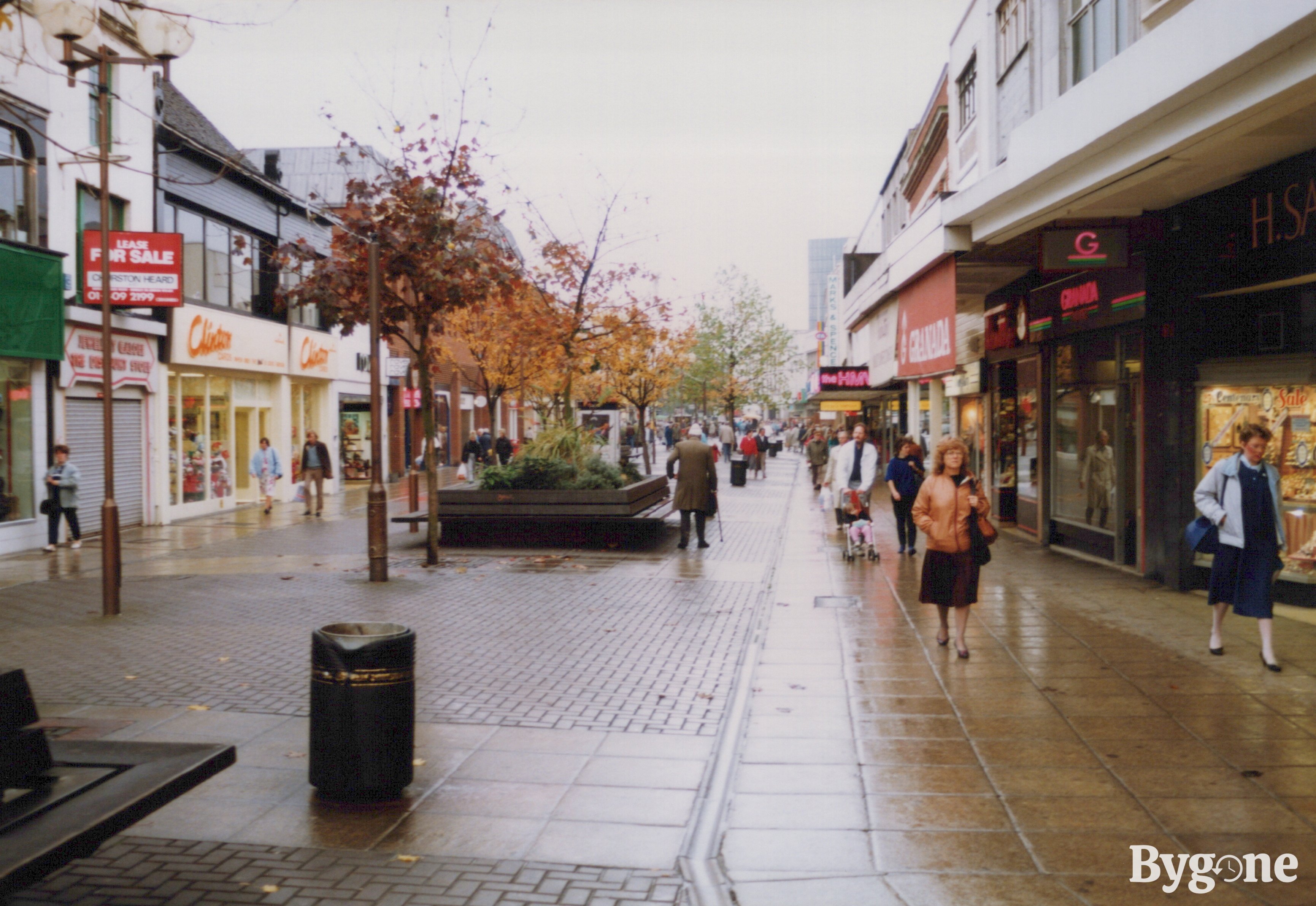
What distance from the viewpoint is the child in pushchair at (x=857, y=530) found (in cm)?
1463

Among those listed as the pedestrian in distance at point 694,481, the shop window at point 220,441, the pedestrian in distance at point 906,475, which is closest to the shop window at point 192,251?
the shop window at point 220,441

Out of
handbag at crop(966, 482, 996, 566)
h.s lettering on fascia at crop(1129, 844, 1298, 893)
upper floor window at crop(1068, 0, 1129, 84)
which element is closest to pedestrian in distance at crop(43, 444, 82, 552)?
handbag at crop(966, 482, 996, 566)

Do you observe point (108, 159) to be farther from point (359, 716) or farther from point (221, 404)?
point (221, 404)

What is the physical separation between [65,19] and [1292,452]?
34.8ft

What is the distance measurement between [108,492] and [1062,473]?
12122mm

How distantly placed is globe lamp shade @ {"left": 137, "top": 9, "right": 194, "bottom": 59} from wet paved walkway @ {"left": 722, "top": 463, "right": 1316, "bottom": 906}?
7.20 meters

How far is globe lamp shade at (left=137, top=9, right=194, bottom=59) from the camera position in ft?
29.9

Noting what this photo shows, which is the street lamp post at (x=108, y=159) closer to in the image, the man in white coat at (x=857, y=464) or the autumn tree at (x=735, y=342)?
the man in white coat at (x=857, y=464)

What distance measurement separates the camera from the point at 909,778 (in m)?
5.53

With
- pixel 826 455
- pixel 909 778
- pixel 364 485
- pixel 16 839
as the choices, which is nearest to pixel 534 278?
pixel 826 455

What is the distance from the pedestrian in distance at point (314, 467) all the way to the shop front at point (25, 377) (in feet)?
18.3

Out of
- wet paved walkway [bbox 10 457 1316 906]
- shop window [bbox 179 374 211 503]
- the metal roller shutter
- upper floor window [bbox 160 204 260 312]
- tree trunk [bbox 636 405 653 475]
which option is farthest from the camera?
tree trunk [bbox 636 405 653 475]

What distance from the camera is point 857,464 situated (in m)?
15.2

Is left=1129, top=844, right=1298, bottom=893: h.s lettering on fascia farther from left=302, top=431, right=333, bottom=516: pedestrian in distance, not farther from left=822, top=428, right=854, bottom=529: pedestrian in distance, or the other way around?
left=302, top=431, right=333, bottom=516: pedestrian in distance
